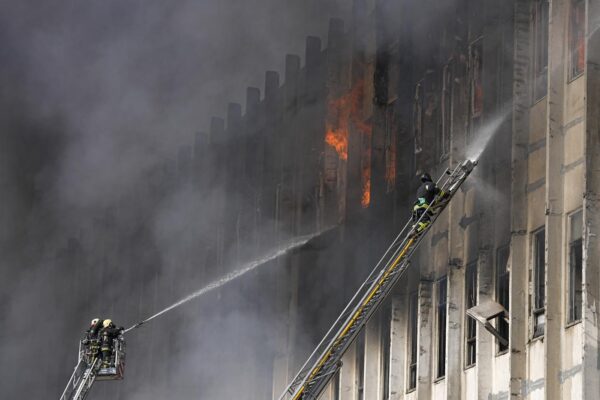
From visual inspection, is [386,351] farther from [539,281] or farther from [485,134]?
[539,281]

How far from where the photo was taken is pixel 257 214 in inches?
1809

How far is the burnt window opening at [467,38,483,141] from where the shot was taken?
31.2 metres

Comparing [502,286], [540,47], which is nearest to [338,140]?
[502,286]

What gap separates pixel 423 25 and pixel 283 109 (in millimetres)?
10881

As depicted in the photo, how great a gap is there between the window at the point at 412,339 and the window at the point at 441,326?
1.32m

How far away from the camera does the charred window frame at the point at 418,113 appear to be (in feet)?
113

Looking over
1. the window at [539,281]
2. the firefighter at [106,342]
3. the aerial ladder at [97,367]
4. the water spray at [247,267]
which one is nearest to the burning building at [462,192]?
the window at [539,281]

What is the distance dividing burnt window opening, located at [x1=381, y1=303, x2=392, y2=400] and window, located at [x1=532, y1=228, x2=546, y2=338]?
7.56 meters

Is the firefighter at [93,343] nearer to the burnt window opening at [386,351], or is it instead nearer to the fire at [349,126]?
the burnt window opening at [386,351]

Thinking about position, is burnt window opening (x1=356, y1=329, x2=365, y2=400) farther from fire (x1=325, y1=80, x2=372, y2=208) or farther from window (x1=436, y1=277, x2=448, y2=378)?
window (x1=436, y1=277, x2=448, y2=378)

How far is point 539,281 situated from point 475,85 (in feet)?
16.1

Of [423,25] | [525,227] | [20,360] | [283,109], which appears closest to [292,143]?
[283,109]

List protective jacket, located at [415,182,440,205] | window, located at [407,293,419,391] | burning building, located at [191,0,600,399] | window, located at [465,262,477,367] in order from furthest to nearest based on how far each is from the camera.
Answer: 1. window, located at [407,293,419,391]
2. window, located at [465,262,477,367]
3. protective jacket, located at [415,182,440,205]
4. burning building, located at [191,0,600,399]

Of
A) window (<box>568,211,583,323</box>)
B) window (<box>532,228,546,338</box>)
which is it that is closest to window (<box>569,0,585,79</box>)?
window (<box>568,211,583,323</box>)
